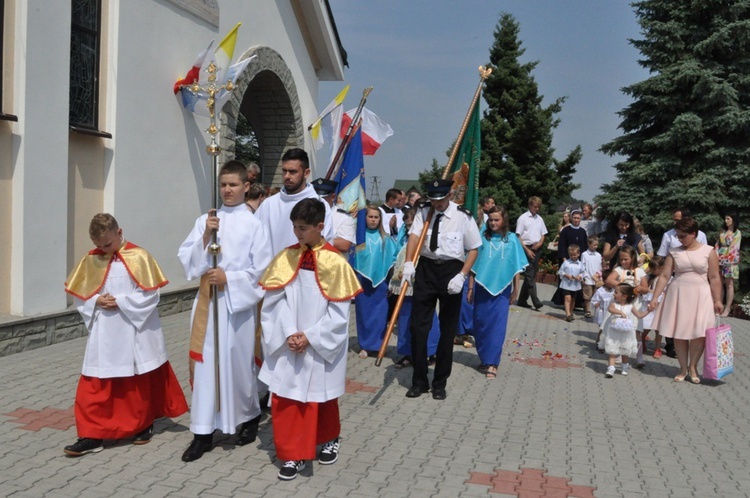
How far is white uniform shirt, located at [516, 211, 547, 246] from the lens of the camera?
13055 mm

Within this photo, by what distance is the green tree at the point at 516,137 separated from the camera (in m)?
27.5

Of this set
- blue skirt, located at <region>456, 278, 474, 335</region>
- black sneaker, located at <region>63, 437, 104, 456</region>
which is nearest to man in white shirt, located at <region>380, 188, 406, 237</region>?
blue skirt, located at <region>456, 278, 474, 335</region>

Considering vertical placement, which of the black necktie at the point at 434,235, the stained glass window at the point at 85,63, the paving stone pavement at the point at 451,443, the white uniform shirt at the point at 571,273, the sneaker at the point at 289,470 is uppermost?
the stained glass window at the point at 85,63

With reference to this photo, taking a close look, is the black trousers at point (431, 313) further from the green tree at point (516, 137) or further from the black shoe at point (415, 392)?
the green tree at point (516, 137)

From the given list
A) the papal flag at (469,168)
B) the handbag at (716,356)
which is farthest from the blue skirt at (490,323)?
the handbag at (716,356)

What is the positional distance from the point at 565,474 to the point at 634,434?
1332mm

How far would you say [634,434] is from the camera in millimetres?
6000

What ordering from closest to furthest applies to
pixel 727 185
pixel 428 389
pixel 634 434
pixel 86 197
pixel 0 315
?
pixel 634 434
pixel 428 389
pixel 0 315
pixel 86 197
pixel 727 185

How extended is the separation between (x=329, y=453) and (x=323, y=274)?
1195mm

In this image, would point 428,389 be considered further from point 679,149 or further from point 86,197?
point 679,149

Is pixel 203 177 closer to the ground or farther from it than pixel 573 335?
farther from it

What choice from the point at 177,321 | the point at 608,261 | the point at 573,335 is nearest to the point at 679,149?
the point at 608,261

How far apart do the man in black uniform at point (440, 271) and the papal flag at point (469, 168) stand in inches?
29.6

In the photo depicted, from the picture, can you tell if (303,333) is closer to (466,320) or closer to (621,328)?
(621,328)
